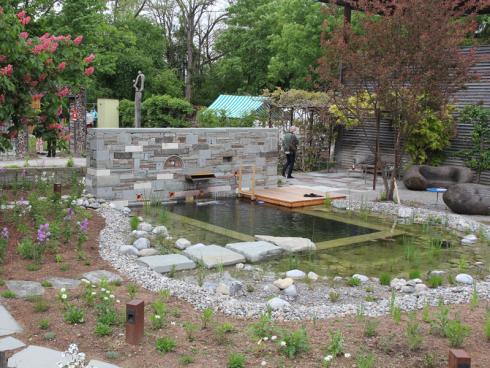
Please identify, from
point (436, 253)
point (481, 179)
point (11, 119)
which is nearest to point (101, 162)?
point (11, 119)

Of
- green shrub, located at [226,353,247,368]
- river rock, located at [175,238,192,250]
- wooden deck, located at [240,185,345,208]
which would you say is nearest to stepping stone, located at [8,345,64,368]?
green shrub, located at [226,353,247,368]

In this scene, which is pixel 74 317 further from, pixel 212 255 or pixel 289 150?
pixel 289 150

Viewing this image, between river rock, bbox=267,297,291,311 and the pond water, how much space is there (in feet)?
5.76

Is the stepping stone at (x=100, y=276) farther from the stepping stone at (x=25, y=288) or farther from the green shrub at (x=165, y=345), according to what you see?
the green shrub at (x=165, y=345)

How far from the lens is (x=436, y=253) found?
8.37 m

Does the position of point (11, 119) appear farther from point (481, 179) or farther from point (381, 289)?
point (481, 179)

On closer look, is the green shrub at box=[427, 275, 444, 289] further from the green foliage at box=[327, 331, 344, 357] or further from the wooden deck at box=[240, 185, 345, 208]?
the wooden deck at box=[240, 185, 345, 208]

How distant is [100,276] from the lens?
20.4ft

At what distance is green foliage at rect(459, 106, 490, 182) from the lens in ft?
48.4

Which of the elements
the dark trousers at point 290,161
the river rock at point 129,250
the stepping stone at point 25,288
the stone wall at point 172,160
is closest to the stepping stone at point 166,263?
the river rock at point 129,250

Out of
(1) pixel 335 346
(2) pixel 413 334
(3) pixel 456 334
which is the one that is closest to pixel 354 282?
(2) pixel 413 334

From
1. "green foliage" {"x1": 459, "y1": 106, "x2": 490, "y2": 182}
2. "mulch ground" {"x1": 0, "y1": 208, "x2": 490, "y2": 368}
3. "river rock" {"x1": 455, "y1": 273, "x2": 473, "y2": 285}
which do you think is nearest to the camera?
"mulch ground" {"x1": 0, "y1": 208, "x2": 490, "y2": 368}

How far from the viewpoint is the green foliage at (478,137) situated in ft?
48.4

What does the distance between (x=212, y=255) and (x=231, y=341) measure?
9.97 feet
